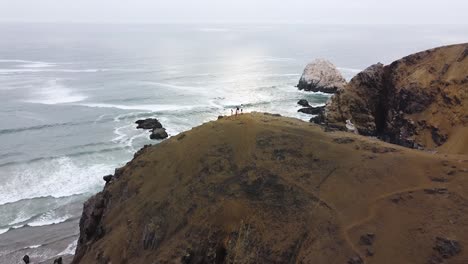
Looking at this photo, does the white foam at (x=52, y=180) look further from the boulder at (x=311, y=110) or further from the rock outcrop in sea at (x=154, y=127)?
the boulder at (x=311, y=110)

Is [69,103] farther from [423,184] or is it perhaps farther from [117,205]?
[423,184]

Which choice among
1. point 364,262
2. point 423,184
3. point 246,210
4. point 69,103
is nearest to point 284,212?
point 246,210

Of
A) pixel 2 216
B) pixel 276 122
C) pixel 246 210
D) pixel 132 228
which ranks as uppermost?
pixel 276 122

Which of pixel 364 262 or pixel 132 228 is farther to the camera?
pixel 132 228

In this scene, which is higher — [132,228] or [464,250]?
[464,250]

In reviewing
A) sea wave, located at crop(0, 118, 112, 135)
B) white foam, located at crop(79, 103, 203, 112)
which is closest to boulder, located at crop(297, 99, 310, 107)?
white foam, located at crop(79, 103, 203, 112)

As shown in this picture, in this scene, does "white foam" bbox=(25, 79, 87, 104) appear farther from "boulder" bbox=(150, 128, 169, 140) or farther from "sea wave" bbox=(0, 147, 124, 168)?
"sea wave" bbox=(0, 147, 124, 168)
